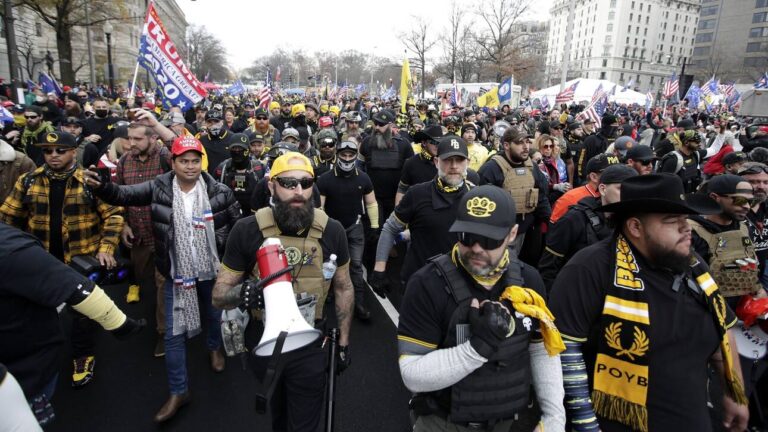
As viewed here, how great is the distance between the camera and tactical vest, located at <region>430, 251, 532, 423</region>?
1960mm

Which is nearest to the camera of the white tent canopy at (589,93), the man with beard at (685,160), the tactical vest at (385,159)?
the tactical vest at (385,159)

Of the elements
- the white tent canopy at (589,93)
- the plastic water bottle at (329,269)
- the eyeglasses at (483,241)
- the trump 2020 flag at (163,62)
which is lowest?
the plastic water bottle at (329,269)

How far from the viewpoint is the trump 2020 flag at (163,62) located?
7328 mm

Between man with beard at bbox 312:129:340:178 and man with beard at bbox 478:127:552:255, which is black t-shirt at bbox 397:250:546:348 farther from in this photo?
man with beard at bbox 312:129:340:178

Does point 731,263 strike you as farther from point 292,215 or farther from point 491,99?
point 491,99

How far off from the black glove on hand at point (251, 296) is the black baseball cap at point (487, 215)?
1.04 metres

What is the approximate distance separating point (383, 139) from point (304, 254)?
4.49 metres

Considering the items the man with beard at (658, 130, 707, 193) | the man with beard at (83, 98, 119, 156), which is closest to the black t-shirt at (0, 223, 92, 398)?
the man with beard at (83, 98, 119, 156)

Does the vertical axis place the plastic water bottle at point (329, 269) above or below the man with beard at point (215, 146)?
below

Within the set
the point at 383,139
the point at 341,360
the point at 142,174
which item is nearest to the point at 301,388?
the point at 341,360

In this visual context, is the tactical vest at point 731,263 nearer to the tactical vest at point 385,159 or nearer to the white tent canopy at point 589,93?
the tactical vest at point 385,159

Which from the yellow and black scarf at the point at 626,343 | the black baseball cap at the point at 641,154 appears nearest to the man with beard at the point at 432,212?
the yellow and black scarf at the point at 626,343

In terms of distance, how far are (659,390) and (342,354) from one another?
180 centimetres

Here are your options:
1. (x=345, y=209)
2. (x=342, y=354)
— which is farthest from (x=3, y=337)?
(x=345, y=209)
